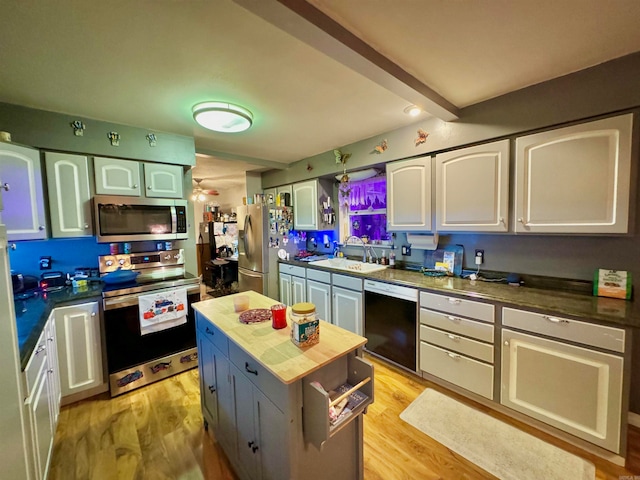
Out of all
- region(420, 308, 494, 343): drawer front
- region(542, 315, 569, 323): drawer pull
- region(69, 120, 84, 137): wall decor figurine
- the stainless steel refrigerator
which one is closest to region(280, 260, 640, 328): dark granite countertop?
region(542, 315, 569, 323): drawer pull

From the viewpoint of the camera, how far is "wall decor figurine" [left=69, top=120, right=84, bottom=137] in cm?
212

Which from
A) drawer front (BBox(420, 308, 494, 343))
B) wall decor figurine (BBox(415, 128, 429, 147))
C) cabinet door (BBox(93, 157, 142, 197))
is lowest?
drawer front (BBox(420, 308, 494, 343))

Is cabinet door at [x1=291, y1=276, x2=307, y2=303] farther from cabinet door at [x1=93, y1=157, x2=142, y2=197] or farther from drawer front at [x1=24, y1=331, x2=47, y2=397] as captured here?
drawer front at [x1=24, y1=331, x2=47, y2=397]

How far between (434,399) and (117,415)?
8.29 ft

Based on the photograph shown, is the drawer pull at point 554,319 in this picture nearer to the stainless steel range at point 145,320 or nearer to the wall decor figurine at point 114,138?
the stainless steel range at point 145,320

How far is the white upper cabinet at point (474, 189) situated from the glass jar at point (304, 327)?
167 centimetres

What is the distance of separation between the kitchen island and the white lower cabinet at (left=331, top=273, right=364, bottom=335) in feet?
4.26

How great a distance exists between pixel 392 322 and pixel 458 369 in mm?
632

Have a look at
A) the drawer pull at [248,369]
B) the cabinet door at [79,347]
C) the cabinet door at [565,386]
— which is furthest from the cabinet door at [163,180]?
the cabinet door at [565,386]

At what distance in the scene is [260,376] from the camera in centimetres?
114

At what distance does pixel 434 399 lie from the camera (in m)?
2.07

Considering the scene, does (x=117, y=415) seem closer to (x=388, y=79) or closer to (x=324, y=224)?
(x=324, y=224)

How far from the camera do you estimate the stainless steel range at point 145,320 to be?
7.03 ft

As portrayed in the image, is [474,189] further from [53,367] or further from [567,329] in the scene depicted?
[53,367]
